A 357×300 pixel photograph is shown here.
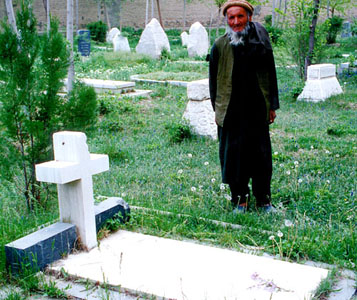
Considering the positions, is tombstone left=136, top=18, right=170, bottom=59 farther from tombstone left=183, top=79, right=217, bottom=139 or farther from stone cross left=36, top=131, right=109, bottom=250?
stone cross left=36, top=131, right=109, bottom=250

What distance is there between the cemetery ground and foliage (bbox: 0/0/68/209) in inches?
8.3

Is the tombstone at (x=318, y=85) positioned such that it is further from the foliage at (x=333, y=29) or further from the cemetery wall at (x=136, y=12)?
the cemetery wall at (x=136, y=12)

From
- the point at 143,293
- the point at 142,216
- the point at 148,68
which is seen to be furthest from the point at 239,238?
the point at 148,68

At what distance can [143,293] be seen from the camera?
2.75 m

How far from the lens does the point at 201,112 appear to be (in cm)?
731

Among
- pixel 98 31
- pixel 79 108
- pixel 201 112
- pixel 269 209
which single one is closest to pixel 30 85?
pixel 79 108

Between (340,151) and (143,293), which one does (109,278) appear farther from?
(340,151)

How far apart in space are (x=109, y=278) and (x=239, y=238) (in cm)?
111

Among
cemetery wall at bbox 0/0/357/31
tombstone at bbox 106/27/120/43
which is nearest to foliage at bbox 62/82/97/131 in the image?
tombstone at bbox 106/27/120/43

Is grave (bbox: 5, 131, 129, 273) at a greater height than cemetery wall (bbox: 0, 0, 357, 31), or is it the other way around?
cemetery wall (bbox: 0, 0, 357, 31)

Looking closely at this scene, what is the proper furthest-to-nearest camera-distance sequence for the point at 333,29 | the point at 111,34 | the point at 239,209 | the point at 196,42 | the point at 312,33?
the point at 111,34, the point at 333,29, the point at 196,42, the point at 312,33, the point at 239,209

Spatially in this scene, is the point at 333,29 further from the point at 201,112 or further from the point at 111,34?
the point at 201,112

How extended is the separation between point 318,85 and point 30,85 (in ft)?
23.5

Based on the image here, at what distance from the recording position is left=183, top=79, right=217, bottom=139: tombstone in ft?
23.8
